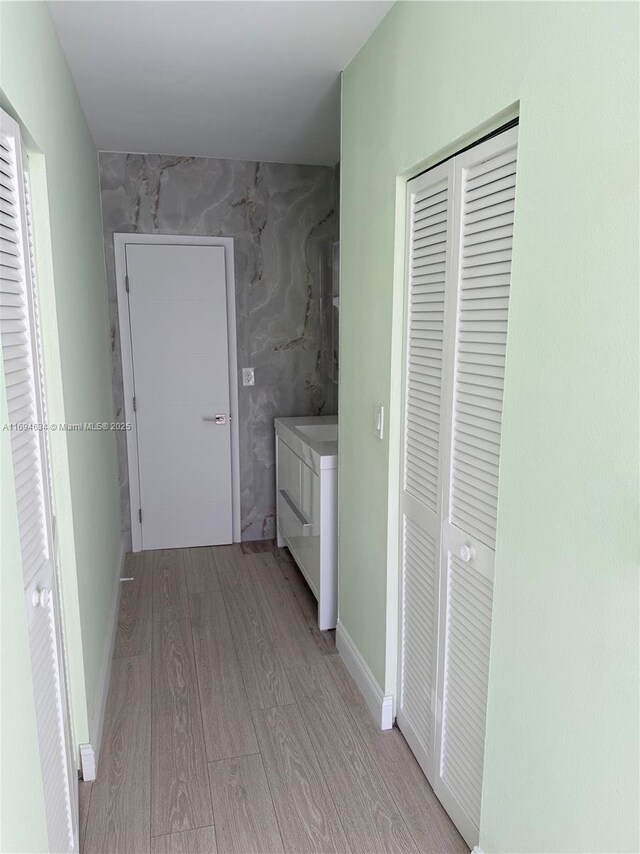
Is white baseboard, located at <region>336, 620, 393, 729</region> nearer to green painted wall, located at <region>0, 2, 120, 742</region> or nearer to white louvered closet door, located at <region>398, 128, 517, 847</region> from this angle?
white louvered closet door, located at <region>398, 128, 517, 847</region>

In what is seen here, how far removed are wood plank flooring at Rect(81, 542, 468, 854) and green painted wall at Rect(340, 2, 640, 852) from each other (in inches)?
19.1

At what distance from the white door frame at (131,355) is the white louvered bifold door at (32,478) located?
207 centimetres

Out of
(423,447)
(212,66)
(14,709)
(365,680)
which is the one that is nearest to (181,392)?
(212,66)

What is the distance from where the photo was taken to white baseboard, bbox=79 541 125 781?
201 cm

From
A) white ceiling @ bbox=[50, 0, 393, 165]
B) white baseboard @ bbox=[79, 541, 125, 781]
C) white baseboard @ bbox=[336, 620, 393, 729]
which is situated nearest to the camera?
white ceiling @ bbox=[50, 0, 393, 165]

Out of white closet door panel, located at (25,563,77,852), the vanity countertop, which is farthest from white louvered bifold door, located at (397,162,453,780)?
white closet door panel, located at (25,563,77,852)

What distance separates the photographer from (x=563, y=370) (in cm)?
117

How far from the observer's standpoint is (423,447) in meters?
1.90

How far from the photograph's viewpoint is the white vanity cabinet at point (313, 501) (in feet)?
9.43

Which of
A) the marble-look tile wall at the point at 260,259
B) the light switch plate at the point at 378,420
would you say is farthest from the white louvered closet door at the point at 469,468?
the marble-look tile wall at the point at 260,259

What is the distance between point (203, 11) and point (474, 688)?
2172 millimetres

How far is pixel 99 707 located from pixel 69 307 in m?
1.49

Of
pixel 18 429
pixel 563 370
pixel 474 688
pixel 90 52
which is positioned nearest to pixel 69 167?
pixel 90 52

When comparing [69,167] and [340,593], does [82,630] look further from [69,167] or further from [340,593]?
[69,167]
